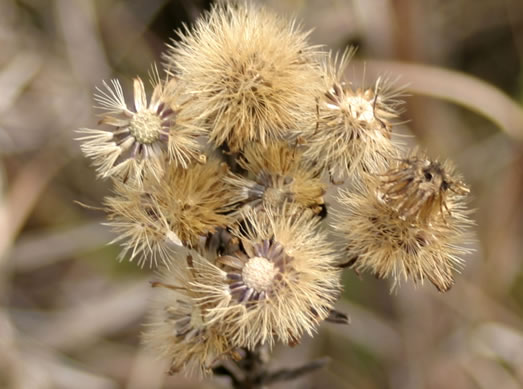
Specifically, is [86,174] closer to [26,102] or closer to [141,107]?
[26,102]

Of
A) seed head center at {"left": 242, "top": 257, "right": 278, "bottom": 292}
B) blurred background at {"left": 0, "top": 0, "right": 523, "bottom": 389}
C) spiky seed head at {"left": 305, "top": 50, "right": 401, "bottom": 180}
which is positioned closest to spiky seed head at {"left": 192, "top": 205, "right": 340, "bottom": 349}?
seed head center at {"left": 242, "top": 257, "right": 278, "bottom": 292}

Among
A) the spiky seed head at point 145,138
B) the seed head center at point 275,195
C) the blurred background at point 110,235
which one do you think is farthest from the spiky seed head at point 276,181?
the blurred background at point 110,235

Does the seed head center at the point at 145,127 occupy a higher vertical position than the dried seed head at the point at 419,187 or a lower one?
lower

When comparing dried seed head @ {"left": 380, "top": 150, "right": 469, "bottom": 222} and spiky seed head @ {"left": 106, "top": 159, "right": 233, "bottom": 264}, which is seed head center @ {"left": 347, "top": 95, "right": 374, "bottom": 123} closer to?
dried seed head @ {"left": 380, "top": 150, "right": 469, "bottom": 222}

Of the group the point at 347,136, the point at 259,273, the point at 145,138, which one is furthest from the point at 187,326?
the point at 347,136

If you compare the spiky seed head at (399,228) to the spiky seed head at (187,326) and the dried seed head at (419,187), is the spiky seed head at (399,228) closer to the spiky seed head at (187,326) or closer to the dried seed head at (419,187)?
the dried seed head at (419,187)
